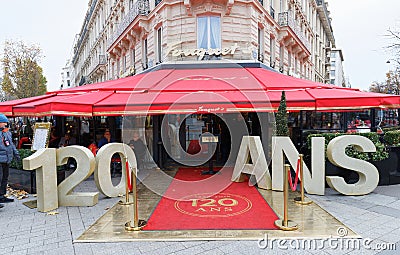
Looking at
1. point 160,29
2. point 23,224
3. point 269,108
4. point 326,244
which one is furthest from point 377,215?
point 160,29

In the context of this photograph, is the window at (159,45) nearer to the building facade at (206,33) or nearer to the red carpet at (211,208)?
the building facade at (206,33)

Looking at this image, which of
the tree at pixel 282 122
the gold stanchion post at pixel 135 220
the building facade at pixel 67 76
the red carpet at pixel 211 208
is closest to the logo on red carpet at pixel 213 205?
the red carpet at pixel 211 208

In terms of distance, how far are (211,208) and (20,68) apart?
33.4 metres

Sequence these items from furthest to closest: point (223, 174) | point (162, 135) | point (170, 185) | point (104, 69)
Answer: point (104, 69) → point (162, 135) → point (223, 174) → point (170, 185)

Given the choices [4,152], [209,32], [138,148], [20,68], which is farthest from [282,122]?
[20,68]

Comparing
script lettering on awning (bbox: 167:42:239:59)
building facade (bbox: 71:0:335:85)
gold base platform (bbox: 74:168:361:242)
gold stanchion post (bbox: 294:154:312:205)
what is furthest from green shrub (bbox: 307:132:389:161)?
building facade (bbox: 71:0:335:85)

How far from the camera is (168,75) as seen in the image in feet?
37.3

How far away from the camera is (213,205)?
6422mm

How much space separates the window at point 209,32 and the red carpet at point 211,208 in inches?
246

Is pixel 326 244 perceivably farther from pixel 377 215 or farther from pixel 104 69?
pixel 104 69

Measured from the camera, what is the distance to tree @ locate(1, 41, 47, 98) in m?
32.1

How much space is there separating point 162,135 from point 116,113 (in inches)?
137

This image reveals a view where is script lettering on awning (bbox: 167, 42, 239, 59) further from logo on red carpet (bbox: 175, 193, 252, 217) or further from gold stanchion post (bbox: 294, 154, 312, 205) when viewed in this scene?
gold stanchion post (bbox: 294, 154, 312, 205)

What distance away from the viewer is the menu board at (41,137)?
25.0 feet
